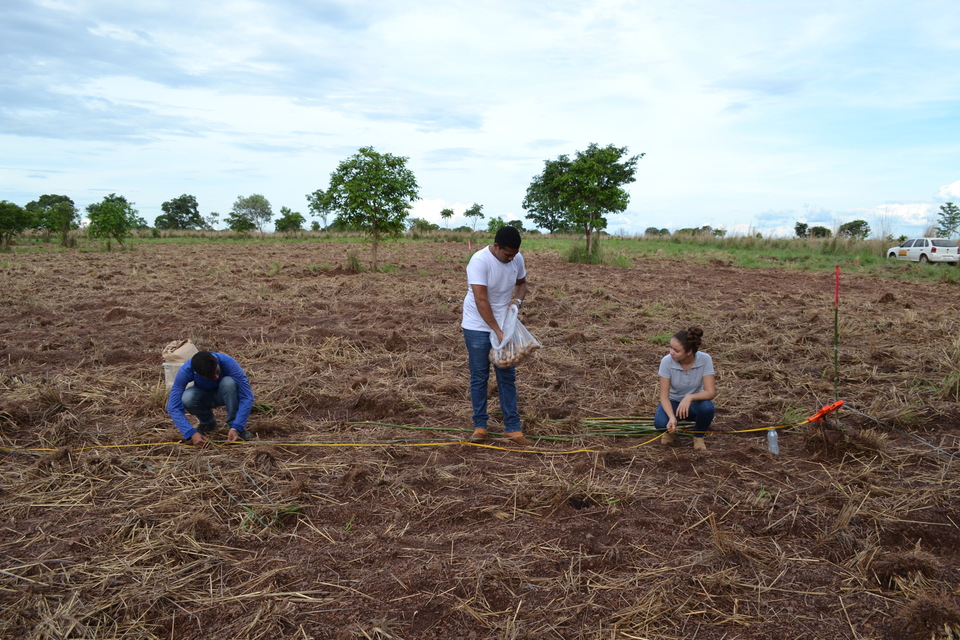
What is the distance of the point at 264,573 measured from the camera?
9.11ft

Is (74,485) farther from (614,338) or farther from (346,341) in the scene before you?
(614,338)

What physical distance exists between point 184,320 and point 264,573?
6.67 meters

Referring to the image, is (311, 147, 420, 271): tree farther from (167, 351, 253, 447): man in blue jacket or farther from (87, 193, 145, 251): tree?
(87, 193, 145, 251): tree

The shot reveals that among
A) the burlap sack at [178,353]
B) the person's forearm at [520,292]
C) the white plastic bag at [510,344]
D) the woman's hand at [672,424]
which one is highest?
the person's forearm at [520,292]

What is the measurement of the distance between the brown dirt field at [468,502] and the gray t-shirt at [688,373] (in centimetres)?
42

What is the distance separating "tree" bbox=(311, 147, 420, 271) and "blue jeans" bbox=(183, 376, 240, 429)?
958cm

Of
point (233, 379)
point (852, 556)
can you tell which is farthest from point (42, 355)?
point (852, 556)

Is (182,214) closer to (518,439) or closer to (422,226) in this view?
(422,226)

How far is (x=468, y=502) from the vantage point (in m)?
3.44

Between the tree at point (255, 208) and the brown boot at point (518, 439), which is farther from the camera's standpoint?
the tree at point (255, 208)

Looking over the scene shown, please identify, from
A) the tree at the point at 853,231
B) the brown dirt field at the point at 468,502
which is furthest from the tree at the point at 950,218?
the brown dirt field at the point at 468,502

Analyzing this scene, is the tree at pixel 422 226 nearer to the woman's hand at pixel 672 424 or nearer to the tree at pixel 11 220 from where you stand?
the tree at pixel 11 220

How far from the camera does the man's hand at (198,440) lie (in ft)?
13.4

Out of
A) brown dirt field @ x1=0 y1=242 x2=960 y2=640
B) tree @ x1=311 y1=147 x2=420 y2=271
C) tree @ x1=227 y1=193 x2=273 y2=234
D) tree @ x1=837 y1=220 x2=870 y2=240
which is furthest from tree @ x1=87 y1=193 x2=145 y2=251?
tree @ x1=227 y1=193 x2=273 y2=234
